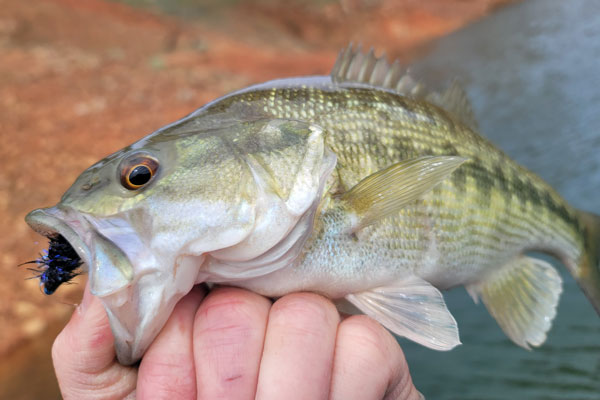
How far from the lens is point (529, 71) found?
438 inches

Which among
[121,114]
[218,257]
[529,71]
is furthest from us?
[529,71]

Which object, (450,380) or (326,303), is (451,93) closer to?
(326,303)

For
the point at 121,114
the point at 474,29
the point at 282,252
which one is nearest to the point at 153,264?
the point at 282,252

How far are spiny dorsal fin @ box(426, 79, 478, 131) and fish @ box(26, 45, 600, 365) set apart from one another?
0.4 inches

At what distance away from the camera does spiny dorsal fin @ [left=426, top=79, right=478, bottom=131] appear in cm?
176

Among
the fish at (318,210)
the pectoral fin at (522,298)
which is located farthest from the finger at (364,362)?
the pectoral fin at (522,298)

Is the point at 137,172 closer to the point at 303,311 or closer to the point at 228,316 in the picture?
the point at 228,316

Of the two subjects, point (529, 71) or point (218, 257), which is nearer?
point (218, 257)

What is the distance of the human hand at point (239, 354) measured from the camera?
99 cm

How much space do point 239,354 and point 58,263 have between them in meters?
0.45

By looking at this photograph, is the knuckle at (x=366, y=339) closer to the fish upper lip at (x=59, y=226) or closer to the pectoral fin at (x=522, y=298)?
the fish upper lip at (x=59, y=226)

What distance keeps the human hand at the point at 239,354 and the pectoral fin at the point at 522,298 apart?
0.76 m

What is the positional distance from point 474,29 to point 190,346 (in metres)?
24.4

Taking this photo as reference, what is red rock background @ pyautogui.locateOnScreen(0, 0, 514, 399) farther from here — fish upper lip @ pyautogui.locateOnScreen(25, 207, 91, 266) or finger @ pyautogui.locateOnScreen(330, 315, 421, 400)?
finger @ pyautogui.locateOnScreen(330, 315, 421, 400)
